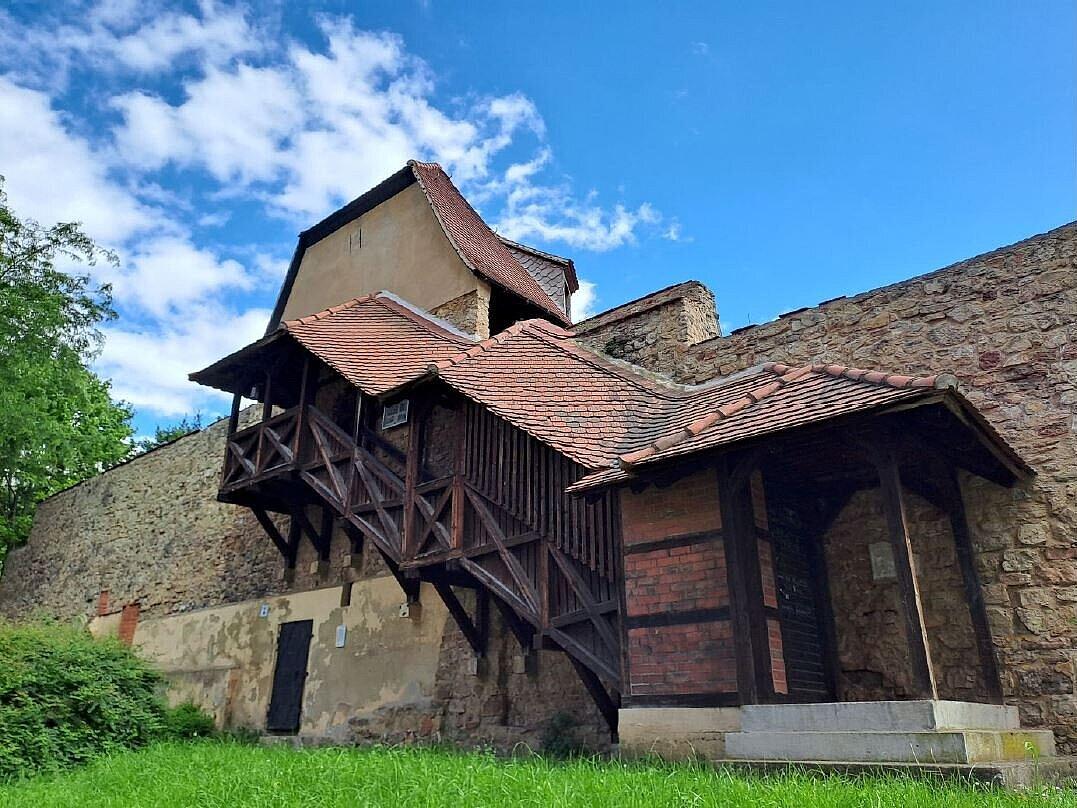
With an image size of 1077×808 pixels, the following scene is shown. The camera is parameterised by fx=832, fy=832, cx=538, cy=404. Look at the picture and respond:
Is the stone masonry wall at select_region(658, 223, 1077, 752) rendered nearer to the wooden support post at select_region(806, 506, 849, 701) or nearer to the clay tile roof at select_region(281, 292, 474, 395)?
the wooden support post at select_region(806, 506, 849, 701)

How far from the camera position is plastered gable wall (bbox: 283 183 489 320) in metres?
13.9

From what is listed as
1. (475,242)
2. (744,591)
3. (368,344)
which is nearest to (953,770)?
(744,591)

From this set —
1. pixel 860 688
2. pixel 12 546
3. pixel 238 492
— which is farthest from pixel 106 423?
pixel 860 688

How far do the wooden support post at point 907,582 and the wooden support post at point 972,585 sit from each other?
54.6 inches

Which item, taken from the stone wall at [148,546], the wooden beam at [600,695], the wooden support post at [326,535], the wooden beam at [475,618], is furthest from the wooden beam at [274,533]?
the wooden beam at [600,695]

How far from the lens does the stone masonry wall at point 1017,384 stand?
269 inches

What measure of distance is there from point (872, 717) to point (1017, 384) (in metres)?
3.83

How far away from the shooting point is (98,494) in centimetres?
1898

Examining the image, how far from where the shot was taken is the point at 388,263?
15.0 metres

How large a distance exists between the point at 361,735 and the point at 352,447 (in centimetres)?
378

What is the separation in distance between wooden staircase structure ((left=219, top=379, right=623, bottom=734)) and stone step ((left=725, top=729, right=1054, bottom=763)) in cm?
161

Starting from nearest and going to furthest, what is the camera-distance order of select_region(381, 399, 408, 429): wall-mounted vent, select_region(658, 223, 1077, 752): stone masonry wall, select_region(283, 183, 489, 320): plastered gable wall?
select_region(658, 223, 1077, 752): stone masonry wall < select_region(381, 399, 408, 429): wall-mounted vent < select_region(283, 183, 489, 320): plastered gable wall

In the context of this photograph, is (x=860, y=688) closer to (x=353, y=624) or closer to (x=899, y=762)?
(x=899, y=762)

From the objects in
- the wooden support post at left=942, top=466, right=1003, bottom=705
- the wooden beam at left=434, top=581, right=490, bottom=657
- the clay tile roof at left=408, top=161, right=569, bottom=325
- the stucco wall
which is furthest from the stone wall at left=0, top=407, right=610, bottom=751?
the wooden support post at left=942, top=466, right=1003, bottom=705
